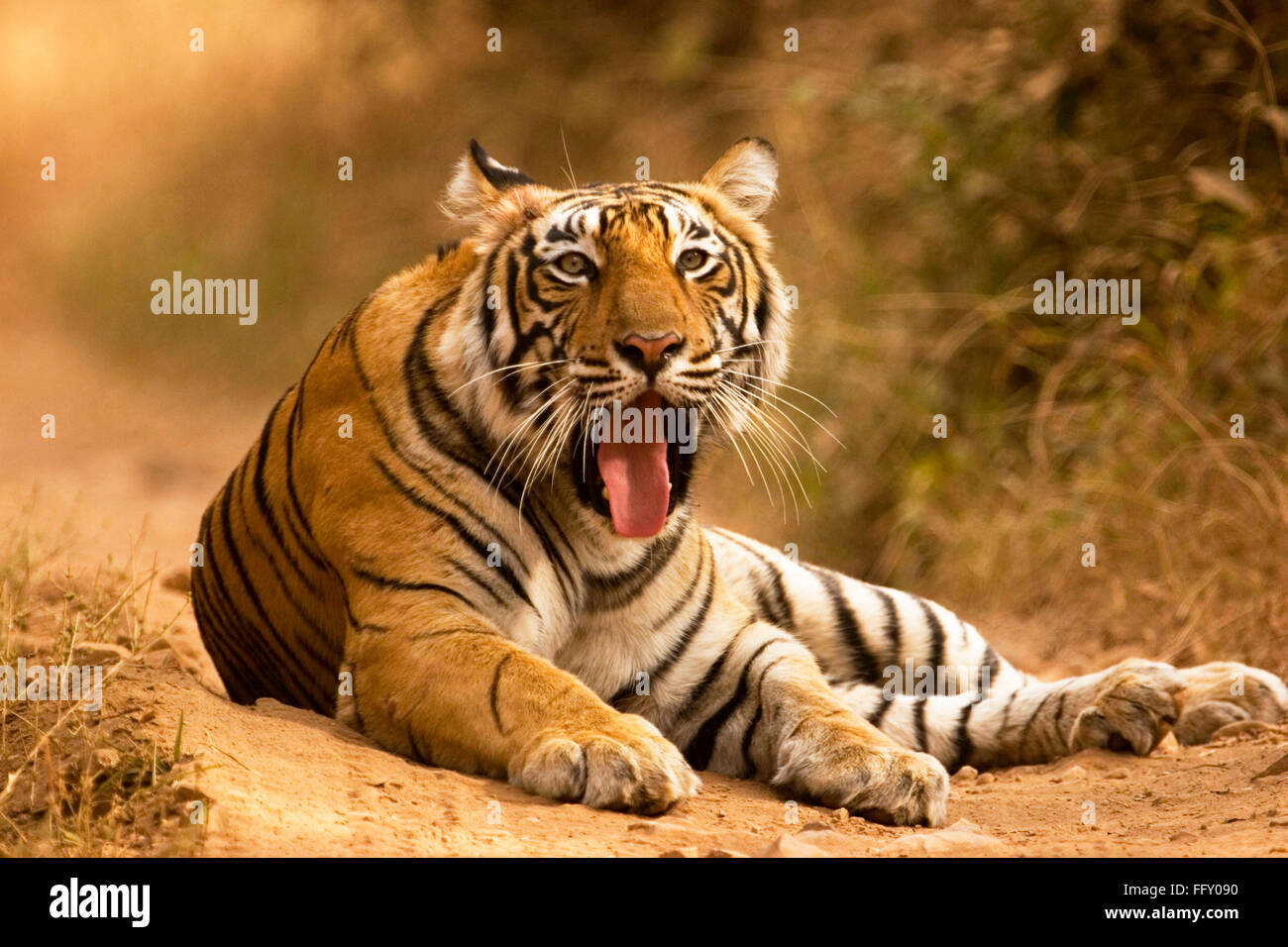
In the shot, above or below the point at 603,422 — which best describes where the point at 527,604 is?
below

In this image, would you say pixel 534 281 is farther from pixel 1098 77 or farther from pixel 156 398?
pixel 156 398

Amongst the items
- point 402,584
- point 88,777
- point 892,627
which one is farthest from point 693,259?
point 88,777

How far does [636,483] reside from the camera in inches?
143

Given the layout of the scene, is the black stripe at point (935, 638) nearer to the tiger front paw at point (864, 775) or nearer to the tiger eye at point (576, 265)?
the tiger front paw at point (864, 775)

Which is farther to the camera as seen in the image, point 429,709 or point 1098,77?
point 1098,77

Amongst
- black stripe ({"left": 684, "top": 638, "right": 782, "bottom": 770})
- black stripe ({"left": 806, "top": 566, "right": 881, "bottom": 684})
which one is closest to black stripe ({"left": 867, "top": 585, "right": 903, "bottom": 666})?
black stripe ({"left": 806, "top": 566, "right": 881, "bottom": 684})

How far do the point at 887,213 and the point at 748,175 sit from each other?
4.22m

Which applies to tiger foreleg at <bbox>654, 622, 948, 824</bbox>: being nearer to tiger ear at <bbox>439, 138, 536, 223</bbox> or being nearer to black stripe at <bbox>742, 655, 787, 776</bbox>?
black stripe at <bbox>742, 655, 787, 776</bbox>

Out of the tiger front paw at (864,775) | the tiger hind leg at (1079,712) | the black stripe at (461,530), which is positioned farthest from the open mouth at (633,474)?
the tiger hind leg at (1079,712)

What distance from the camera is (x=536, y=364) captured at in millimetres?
3555

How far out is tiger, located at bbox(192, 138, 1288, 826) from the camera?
3.38 metres

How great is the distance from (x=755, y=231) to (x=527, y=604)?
1260 millimetres

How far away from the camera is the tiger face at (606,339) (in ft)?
11.6
